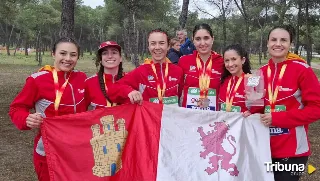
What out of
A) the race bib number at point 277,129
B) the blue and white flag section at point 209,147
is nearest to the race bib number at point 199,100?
the blue and white flag section at point 209,147

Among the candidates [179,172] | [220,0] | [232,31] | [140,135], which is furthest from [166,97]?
[232,31]

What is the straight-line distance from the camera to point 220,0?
118 ft

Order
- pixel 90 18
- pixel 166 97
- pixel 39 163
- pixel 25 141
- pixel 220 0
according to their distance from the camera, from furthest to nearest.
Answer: pixel 90 18 < pixel 220 0 < pixel 25 141 < pixel 166 97 < pixel 39 163

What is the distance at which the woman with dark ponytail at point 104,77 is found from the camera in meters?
3.95

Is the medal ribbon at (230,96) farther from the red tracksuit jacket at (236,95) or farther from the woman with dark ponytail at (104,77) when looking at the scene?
the woman with dark ponytail at (104,77)

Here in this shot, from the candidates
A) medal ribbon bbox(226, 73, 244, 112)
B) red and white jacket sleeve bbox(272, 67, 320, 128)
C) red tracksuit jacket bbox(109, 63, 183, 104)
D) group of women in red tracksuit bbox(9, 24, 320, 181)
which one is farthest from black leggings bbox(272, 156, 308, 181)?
red tracksuit jacket bbox(109, 63, 183, 104)

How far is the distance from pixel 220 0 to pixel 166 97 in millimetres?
33818

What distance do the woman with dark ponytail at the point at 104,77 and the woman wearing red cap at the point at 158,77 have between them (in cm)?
18

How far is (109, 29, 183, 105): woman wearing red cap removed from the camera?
4.19m

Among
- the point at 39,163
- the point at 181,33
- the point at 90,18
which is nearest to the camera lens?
the point at 39,163

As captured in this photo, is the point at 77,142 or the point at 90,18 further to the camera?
the point at 90,18

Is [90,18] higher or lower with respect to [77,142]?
higher

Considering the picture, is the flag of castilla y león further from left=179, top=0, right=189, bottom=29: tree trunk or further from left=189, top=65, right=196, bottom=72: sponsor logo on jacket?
left=179, top=0, right=189, bottom=29: tree trunk

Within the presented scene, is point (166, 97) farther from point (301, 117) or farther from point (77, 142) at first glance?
point (301, 117)
